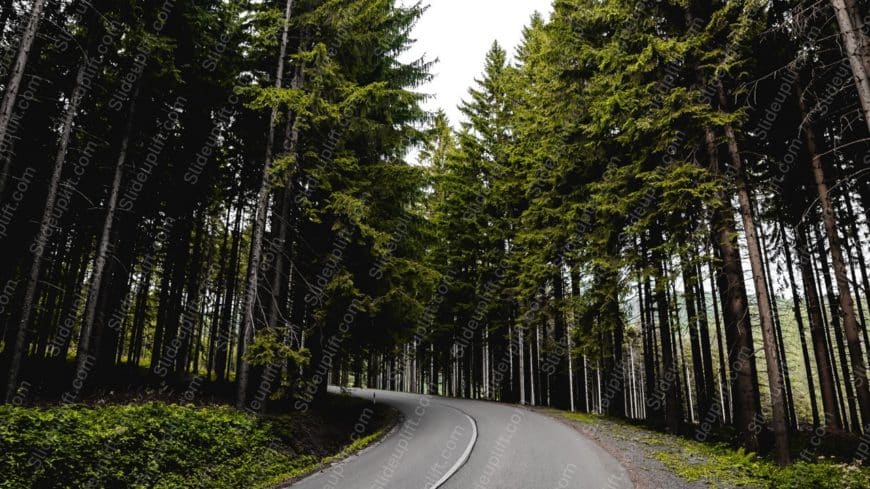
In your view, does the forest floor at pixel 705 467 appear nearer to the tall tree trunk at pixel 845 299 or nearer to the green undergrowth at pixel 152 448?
the tall tree trunk at pixel 845 299

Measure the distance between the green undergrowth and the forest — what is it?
45.9 inches

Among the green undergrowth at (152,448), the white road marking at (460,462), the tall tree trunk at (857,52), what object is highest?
the tall tree trunk at (857,52)

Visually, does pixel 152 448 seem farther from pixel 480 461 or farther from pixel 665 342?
pixel 665 342

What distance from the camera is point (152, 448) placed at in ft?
22.5

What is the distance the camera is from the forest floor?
6715 mm

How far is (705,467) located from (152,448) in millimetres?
10083

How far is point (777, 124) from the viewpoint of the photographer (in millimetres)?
12594

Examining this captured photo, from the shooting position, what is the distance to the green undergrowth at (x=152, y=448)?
5375 mm

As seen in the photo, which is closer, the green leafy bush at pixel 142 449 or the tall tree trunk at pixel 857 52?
the green leafy bush at pixel 142 449

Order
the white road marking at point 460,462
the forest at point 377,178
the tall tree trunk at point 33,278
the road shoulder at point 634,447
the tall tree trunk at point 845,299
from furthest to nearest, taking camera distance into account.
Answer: the forest at point 377,178 → the tall tree trunk at point 845,299 → the tall tree trunk at point 33,278 → the white road marking at point 460,462 → the road shoulder at point 634,447

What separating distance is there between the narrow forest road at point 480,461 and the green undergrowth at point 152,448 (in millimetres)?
1287

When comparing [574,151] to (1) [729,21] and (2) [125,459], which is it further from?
(2) [125,459]

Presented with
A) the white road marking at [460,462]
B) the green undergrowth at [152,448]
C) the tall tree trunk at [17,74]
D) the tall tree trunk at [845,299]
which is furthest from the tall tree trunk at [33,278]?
the tall tree trunk at [845,299]

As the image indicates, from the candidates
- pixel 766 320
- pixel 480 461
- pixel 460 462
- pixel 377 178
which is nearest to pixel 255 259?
pixel 377 178
